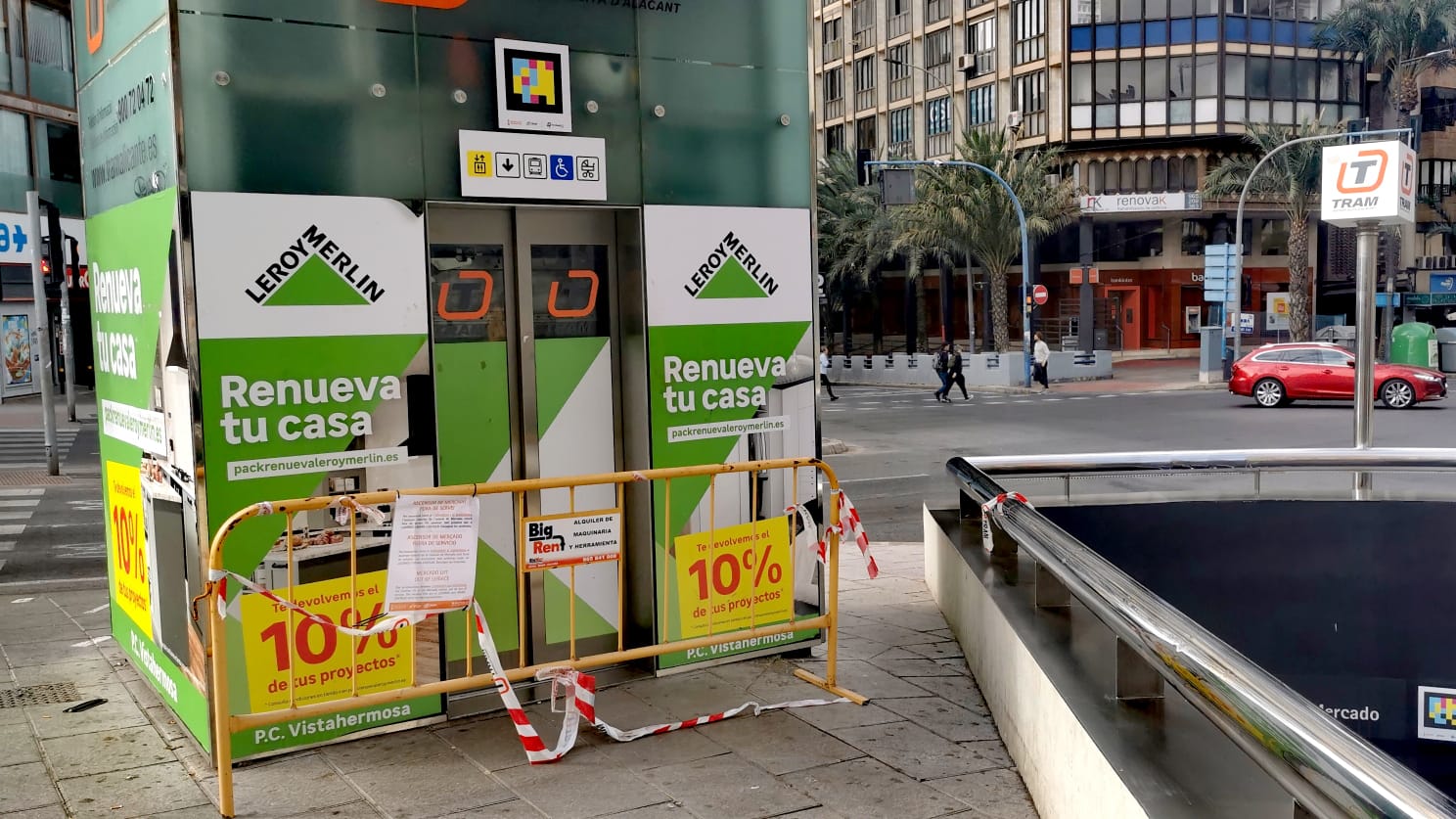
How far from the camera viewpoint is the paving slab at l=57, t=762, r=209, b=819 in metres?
4.95

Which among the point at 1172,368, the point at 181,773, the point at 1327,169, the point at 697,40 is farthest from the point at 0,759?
the point at 1172,368

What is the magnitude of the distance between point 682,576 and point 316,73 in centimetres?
293

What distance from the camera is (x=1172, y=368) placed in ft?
155

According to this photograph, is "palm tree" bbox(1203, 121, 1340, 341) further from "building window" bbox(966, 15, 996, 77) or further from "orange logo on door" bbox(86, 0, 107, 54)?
"orange logo on door" bbox(86, 0, 107, 54)

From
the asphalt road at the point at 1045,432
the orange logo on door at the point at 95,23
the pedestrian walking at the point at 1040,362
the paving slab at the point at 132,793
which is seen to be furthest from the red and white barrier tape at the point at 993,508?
the pedestrian walking at the point at 1040,362

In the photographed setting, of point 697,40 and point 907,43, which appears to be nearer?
point 697,40

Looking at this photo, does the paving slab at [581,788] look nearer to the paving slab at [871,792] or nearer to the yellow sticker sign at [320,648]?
the paving slab at [871,792]

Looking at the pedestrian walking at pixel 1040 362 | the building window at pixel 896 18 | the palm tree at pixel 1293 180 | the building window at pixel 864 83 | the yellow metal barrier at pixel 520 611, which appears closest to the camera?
the yellow metal barrier at pixel 520 611

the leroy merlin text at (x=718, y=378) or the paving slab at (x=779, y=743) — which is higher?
the leroy merlin text at (x=718, y=378)

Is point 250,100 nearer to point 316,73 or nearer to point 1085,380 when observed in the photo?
point 316,73

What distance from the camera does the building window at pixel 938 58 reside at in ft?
196

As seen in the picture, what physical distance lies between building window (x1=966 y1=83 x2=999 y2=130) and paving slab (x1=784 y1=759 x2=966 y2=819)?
Result: 54.5 meters

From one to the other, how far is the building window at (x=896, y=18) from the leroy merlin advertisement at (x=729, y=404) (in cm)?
5927

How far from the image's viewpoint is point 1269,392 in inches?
1130
